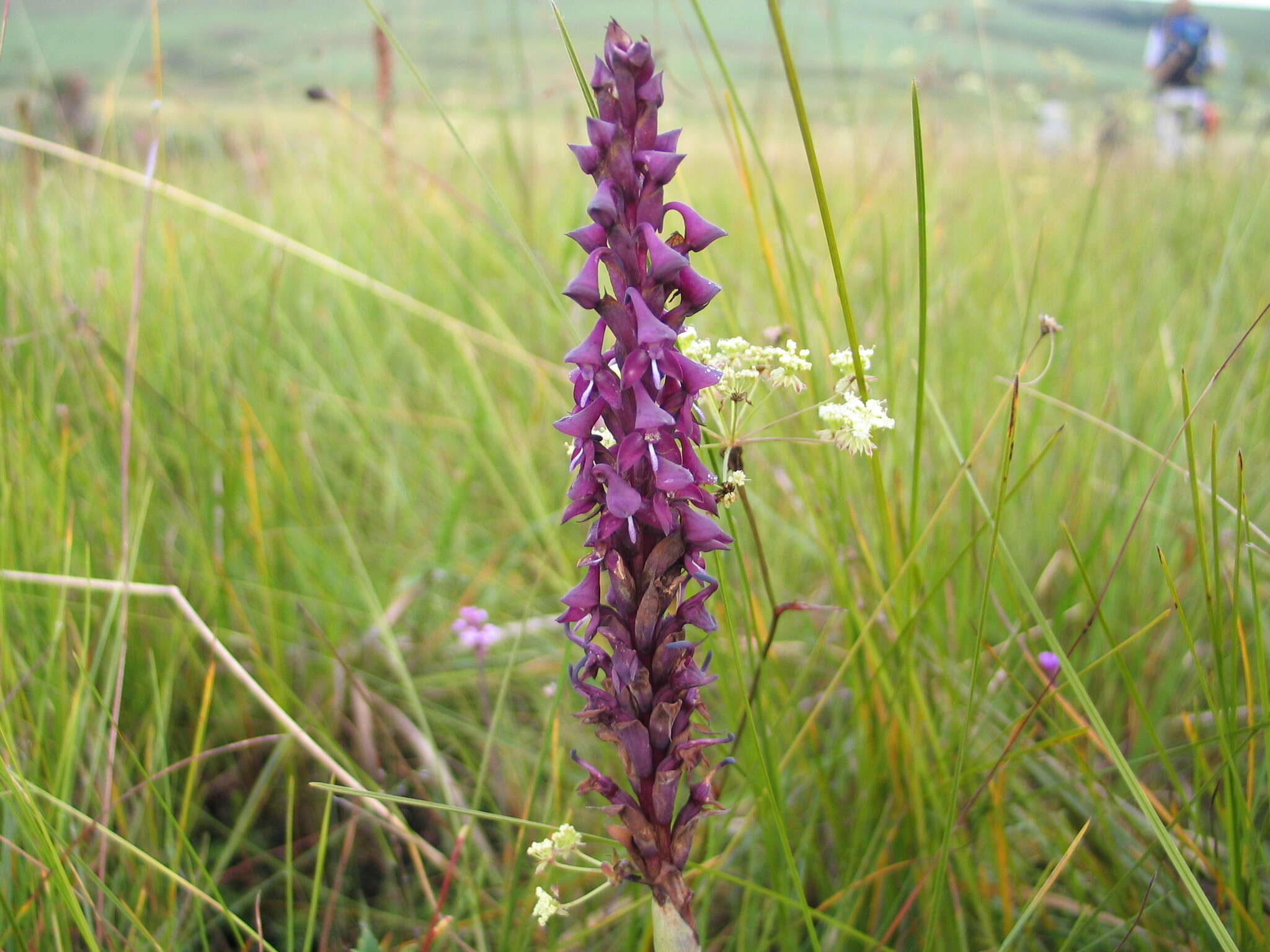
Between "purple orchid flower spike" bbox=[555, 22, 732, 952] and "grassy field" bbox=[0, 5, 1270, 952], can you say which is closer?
"purple orchid flower spike" bbox=[555, 22, 732, 952]

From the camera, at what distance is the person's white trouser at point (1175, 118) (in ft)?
19.4

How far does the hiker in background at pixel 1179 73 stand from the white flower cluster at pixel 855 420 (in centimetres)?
457

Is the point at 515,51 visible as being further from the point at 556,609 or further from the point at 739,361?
the point at 739,361

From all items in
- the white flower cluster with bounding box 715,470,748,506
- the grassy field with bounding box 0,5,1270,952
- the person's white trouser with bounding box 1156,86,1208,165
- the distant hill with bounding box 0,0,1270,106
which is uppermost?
the distant hill with bounding box 0,0,1270,106

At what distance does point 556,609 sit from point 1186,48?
528 cm

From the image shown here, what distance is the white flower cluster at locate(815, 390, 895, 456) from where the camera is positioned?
108 centimetres

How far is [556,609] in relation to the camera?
103 inches

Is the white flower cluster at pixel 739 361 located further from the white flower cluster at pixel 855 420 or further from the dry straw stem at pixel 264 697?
the dry straw stem at pixel 264 697

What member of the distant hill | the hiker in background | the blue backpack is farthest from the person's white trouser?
the distant hill

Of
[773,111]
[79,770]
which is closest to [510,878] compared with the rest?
[79,770]

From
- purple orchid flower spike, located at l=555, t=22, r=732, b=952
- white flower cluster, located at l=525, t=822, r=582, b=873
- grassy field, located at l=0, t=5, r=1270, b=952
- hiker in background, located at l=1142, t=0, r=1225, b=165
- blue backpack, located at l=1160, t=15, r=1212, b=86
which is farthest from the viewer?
hiker in background, located at l=1142, t=0, r=1225, b=165

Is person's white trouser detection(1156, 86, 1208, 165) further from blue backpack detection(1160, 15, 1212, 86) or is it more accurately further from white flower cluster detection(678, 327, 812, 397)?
white flower cluster detection(678, 327, 812, 397)

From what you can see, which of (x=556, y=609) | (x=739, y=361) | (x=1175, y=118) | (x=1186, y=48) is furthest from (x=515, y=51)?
(x=1175, y=118)

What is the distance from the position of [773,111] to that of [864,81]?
2029mm
